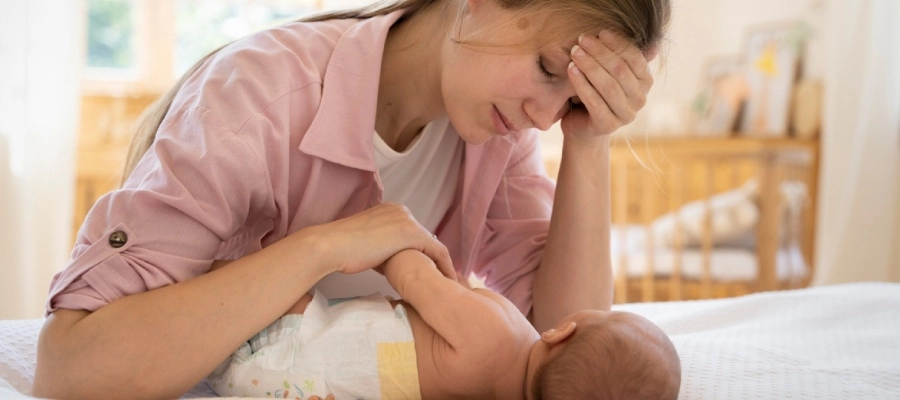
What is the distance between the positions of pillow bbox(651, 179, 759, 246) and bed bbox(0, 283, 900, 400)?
216 centimetres

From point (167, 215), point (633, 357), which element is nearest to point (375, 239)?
point (167, 215)

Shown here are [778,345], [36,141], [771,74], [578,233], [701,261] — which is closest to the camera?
[778,345]

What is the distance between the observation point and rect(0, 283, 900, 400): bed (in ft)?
3.64

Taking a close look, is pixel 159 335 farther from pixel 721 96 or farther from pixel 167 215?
pixel 721 96

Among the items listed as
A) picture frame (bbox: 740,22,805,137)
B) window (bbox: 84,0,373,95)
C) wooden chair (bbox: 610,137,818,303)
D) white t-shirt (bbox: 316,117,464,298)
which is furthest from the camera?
picture frame (bbox: 740,22,805,137)

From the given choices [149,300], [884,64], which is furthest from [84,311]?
[884,64]

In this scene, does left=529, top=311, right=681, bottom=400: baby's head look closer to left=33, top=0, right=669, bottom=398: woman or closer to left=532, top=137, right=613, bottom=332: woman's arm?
left=33, top=0, right=669, bottom=398: woman

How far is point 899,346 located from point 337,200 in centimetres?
87

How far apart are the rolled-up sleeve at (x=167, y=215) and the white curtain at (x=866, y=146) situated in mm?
2876

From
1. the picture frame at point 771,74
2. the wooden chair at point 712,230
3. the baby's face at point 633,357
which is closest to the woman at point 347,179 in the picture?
the baby's face at point 633,357

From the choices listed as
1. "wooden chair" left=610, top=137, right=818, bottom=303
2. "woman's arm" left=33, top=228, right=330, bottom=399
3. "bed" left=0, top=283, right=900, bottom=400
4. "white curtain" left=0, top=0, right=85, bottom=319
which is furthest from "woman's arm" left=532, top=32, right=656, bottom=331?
"wooden chair" left=610, top=137, right=818, bottom=303

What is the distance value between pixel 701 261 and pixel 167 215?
3.11 meters

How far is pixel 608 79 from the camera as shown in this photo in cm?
126

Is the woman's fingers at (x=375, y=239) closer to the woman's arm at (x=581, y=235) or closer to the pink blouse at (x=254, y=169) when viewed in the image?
the pink blouse at (x=254, y=169)
